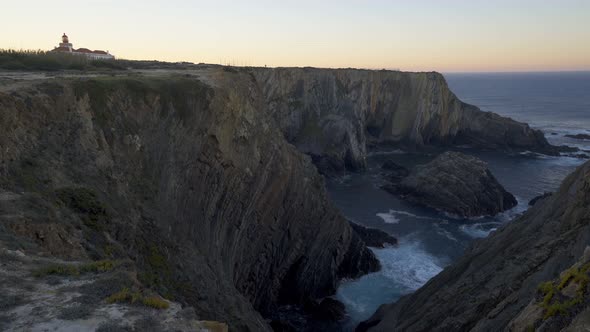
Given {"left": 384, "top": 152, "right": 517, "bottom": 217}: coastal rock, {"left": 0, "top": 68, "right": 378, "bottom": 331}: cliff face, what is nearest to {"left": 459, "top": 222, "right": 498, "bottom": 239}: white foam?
{"left": 384, "top": 152, "right": 517, "bottom": 217}: coastal rock

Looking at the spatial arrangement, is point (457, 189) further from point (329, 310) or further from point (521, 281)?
point (521, 281)

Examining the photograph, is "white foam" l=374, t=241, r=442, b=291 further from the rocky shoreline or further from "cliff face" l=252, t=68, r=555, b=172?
"cliff face" l=252, t=68, r=555, b=172

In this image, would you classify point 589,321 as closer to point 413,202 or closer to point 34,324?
point 34,324

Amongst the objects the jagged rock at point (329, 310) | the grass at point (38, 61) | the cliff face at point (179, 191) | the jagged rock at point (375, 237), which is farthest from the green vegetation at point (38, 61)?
the jagged rock at point (375, 237)

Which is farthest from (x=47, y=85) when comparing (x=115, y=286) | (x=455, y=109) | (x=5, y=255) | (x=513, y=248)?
(x=455, y=109)

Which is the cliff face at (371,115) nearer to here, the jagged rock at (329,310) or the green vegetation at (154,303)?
the jagged rock at (329,310)

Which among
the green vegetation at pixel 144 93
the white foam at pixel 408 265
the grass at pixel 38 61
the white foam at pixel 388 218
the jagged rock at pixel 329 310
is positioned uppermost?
the grass at pixel 38 61
